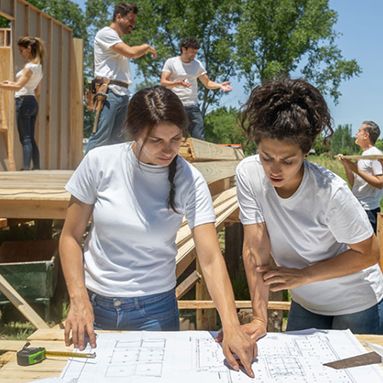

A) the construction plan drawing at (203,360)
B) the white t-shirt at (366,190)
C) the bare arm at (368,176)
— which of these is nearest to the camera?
the construction plan drawing at (203,360)

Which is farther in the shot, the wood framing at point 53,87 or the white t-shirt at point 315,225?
the wood framing at point 53,87

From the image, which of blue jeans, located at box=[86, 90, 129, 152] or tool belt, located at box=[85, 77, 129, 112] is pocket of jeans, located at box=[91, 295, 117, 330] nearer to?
blue jeans, located at box=[86, 90, 129, 152]

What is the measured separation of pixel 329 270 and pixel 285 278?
162 mm

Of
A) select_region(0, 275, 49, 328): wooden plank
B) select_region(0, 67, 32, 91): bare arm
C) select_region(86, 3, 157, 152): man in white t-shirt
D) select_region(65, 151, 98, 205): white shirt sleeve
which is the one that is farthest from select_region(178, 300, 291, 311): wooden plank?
select_region(0, 67, 32, 91): bare arm

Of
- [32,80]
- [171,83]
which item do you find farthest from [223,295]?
[32,80]

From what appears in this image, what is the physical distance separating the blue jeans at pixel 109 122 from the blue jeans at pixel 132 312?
324cm

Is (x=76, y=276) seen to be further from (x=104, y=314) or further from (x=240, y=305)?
(x=240, y=305)

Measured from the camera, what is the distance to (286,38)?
30.8 m

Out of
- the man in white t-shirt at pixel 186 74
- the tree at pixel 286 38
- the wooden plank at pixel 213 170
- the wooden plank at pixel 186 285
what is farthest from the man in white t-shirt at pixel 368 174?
the tree at pixel 286 38

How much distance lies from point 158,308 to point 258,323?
38 centimetres

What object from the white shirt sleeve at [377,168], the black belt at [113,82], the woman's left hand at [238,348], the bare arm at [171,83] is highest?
the bare arm at [171,83]

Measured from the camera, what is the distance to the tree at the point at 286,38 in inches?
1191

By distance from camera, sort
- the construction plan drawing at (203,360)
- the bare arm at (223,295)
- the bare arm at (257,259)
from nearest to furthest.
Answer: the construction plan drawing at (203,360), the bare arm at (223,295), the bare arm at (257,259)

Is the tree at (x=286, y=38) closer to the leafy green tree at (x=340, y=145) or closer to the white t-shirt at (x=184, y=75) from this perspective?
the leafy green tree at (x=340, y=145)
